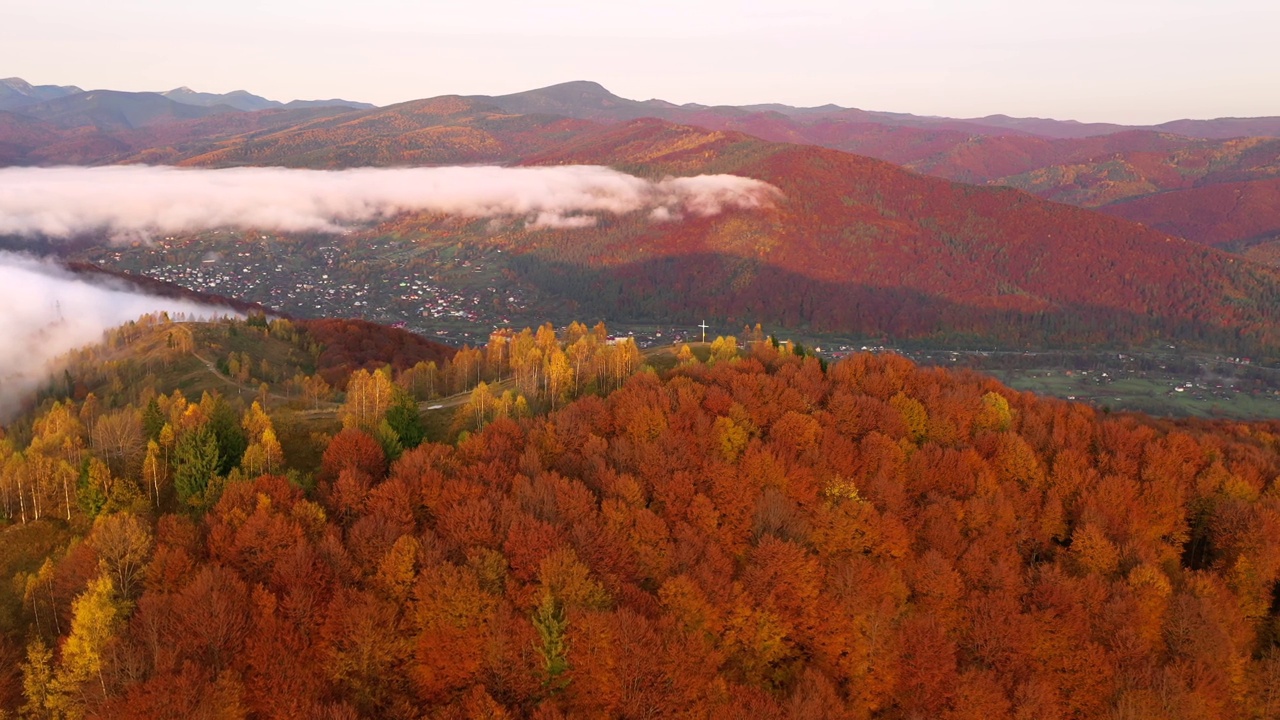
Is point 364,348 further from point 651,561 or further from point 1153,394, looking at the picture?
point 1153,394

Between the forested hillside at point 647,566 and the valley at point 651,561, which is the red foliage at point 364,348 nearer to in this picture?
the valley at point 651,561

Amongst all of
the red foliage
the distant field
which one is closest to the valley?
the red foliage

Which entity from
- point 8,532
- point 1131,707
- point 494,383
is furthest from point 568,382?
point 1131,707

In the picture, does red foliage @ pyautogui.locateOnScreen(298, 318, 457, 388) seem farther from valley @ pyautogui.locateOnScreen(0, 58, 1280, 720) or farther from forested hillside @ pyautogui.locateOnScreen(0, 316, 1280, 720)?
forested hillside @ pyautogui.locateOnScreen(0, 316, 1280, 720)

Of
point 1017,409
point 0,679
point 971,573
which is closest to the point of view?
point 0,679

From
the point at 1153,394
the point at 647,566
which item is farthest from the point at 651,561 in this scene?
the point at 1153,394

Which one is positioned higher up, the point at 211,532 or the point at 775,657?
the point at 211,532

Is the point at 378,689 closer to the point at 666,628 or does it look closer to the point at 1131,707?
the point at 666,628

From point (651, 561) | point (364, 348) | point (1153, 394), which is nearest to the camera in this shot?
point (651, 561)
